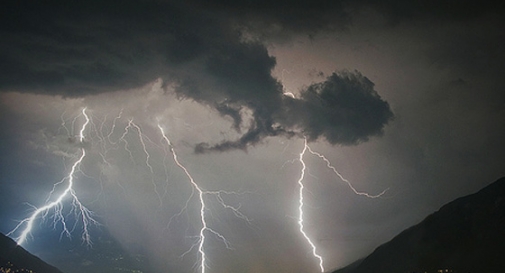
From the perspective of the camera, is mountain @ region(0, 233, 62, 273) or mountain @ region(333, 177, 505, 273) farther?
mountain @ region(0, 233, 62, 273)

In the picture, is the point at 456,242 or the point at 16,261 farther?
the point at 16,261

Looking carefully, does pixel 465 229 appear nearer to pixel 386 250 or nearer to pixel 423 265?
pixel 423 265

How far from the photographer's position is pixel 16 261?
17575 cm

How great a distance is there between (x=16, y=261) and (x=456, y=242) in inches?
7252

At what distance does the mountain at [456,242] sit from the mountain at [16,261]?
143 metres

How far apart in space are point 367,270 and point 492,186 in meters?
42.2

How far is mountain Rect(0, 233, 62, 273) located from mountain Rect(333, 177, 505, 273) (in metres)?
143

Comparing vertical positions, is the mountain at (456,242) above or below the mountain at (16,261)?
below

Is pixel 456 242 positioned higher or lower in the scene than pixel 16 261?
lower

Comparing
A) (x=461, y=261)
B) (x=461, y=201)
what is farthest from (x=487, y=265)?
(x=461, y=201)

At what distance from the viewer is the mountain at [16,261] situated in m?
161

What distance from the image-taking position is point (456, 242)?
86.4m

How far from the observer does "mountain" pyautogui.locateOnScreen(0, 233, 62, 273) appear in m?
161

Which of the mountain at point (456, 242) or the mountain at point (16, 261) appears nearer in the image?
the mountain at point (456, 242)
